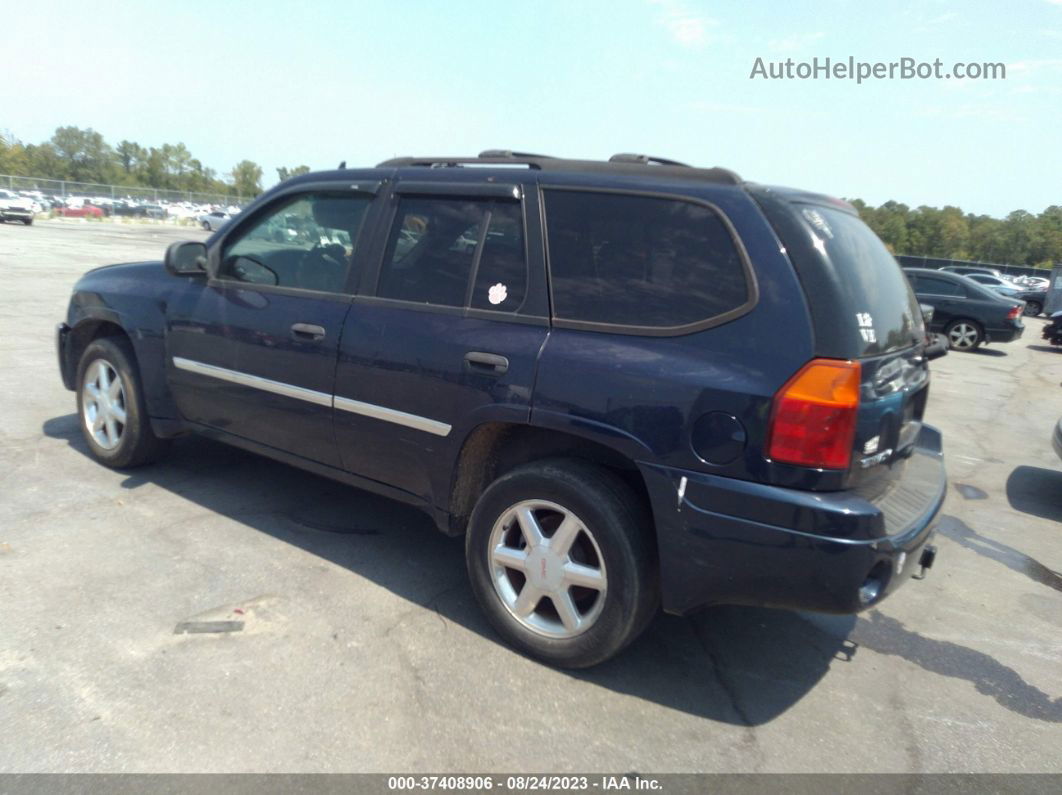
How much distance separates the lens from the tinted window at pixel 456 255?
347 cm

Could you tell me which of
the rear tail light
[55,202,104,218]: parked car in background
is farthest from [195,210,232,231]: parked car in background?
the rear tail light

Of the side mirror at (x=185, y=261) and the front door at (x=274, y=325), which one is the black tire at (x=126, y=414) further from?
the side mirror at (x=185, y=261)

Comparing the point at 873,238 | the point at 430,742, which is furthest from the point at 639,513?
the point at 873,238

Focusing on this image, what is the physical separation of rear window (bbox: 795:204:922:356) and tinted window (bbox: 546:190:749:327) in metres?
0.35

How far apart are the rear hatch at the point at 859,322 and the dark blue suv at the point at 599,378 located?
0.01 metres

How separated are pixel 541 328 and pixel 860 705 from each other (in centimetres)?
192

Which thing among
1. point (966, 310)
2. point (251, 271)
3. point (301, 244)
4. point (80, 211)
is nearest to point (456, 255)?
point (301, 244)

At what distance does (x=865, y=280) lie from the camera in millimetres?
3111

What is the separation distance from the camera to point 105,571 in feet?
12.5

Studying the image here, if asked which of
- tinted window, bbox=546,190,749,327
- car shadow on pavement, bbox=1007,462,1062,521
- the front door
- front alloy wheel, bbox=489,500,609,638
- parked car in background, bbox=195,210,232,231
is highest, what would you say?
tinted window, bbox=546,190,749,327

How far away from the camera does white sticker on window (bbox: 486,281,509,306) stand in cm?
345

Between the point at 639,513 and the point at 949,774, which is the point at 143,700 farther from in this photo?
the point at 949,774

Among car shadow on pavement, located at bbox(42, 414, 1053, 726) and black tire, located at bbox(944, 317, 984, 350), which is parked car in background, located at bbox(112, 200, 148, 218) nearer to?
black tire, located at bbox(944, 317, 984, 350)

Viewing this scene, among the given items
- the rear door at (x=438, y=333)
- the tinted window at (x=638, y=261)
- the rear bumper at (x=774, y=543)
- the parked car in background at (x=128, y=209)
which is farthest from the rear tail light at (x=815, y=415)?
the parked car in background at (x=128, y=209)
